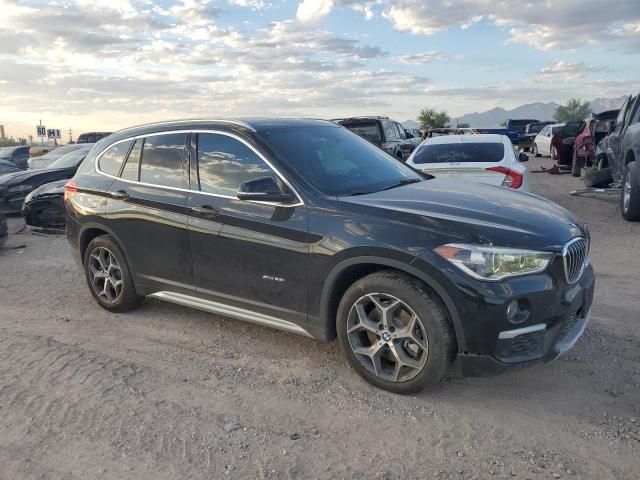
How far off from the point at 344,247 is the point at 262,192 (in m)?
0.70

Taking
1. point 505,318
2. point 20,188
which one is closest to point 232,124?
point 505,318

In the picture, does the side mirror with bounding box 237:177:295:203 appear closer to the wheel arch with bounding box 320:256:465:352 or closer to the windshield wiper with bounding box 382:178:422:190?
the wheel arch with bounding box 320:256:465:352

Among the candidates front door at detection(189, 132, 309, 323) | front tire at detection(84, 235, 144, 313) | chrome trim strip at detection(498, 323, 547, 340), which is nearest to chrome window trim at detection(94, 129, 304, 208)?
front door at detection(189, 132, 309, 323)

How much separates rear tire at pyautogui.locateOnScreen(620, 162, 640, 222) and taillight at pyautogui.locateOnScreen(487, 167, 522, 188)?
2.58 metres

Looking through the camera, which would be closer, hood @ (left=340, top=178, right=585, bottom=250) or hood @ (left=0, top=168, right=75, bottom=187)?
hood @ (left=340, top=178, right=585, bottom=250)

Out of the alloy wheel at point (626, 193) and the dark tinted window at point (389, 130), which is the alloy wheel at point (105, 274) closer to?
the alloy wheel at point (626, 193)

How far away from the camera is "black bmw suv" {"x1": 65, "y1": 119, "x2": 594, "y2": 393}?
3.29 meters

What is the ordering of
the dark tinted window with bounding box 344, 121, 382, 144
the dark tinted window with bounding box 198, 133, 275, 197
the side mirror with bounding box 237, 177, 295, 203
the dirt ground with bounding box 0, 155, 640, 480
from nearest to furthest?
the dirt ground with bounding box 0, 155, 640, 480 → the side mirror with bounding box 237, 177, 295, 203 → the dark tinted window with bounding box 198, 133, 275, 197 → the dark tinted window with bounding box 344, 121, 382, 144

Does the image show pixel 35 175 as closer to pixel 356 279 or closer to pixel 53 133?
pixel 356 279

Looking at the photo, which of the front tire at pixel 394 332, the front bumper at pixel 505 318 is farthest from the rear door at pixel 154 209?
the front bumper at pixel 505 318

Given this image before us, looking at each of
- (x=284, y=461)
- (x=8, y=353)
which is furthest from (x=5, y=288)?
(x=284, y=461)

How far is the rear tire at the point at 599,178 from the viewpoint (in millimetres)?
11423

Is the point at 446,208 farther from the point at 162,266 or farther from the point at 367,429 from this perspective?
the point at 162,266

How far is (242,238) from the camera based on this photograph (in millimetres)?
4078
